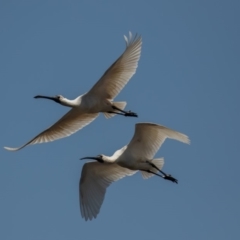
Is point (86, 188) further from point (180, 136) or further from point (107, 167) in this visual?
point (180, 136)

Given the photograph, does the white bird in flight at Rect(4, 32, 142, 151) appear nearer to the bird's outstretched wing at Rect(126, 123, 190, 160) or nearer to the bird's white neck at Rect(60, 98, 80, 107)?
the bird's white neck at Rect(60, 98, 80, 107)

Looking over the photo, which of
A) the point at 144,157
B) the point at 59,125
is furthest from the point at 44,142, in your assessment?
the point at 144,157

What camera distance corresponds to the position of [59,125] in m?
42.8

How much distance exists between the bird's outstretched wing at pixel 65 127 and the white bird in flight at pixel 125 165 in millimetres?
1455

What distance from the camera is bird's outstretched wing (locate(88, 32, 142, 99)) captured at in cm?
4009

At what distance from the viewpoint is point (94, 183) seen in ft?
137

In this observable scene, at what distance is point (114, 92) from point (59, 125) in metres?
2.62

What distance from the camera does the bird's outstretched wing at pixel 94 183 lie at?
41188 millimetres

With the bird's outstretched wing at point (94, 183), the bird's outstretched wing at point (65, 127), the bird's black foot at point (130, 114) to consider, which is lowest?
the bird's outstretched wing at point (94, 183)

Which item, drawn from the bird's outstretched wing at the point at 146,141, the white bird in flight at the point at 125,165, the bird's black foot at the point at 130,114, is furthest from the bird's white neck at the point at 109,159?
the bird's black foot at the point at 130,114

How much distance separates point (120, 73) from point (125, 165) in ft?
7.83

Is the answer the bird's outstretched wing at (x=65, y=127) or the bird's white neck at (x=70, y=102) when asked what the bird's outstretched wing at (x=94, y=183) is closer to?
the bird's outstretched wing at (x=65, y=127)

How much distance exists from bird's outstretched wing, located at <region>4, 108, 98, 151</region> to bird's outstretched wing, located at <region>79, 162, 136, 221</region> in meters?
1.46


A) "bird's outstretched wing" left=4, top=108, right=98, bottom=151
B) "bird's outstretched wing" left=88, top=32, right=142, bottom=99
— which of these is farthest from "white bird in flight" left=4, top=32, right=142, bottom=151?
"bird's outstretched wing" left=4, top=108, right=98, bottom=151
